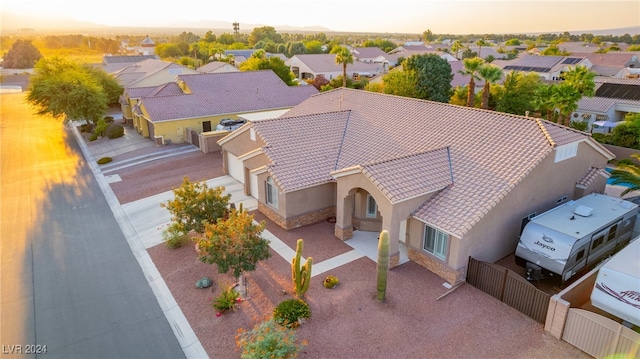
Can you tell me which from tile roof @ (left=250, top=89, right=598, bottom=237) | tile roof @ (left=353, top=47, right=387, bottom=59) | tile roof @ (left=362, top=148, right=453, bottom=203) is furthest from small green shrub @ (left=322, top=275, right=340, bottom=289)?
tile roof @ (left=353, top=47, right=387, bottom=59)

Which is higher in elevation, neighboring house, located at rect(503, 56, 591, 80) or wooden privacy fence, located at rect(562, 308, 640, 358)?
neighboring house, located at rect(503, 56, 591, 80)

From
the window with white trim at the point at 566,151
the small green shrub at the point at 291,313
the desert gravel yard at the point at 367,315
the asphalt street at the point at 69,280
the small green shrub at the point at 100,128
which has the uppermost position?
the window with white trim at the point at 566,151

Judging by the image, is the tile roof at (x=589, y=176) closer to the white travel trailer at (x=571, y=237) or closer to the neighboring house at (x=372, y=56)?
the white travel trailer at (x=571, y=237)

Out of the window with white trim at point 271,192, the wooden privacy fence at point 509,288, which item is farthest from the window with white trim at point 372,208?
the wooden privacy fence at point 509,288

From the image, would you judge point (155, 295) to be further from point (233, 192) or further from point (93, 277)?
point (233, 192)

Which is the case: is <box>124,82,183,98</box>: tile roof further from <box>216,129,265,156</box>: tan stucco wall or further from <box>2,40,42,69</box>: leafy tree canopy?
<box>2,40,42,69</box>: leafy tree canopy

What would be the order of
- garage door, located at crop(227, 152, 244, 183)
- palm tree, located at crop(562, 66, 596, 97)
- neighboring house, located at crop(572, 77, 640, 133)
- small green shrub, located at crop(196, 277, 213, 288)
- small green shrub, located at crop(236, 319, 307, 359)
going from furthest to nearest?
neighboring house, located at crop(572, 77, 640, 133) → palm tree, located at crop(562, 66, 596, 97) → garage door, located at crop(227, 152, 244, 183) → small green shrub, located at crop(196, 277, 213, 288) → small green shrub, located at crop(236, 319, 307, 359)
